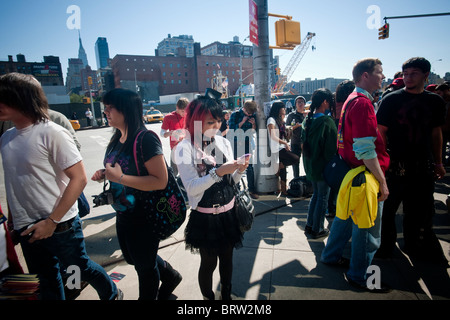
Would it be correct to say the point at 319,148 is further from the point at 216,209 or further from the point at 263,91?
the point at 263,91

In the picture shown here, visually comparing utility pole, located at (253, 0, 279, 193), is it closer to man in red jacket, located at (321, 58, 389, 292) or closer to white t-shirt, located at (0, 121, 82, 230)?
man in red jacket, located at (321, 58, 389, 292)

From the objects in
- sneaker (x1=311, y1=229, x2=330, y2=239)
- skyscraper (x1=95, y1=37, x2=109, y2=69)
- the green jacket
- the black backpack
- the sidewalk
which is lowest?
the sidewalk

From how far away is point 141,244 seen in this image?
1840 millimetres

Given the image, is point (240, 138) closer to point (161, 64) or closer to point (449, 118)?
point (449, 118)

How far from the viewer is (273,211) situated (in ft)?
14.6

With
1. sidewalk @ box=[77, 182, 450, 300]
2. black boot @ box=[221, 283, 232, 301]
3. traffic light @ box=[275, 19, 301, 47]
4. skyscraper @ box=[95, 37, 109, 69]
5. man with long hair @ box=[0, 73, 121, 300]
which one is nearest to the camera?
man with long hair @ box=[0, 73, 121, 300]

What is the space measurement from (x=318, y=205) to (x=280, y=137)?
2.08m

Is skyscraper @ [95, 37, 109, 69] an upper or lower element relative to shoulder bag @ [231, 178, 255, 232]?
upper

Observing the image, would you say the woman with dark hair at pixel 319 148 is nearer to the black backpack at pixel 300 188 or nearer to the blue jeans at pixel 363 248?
the blue jeans at pixel 363 248

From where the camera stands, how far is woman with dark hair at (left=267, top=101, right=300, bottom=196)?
4.67m

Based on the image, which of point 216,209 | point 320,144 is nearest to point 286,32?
point 320,144

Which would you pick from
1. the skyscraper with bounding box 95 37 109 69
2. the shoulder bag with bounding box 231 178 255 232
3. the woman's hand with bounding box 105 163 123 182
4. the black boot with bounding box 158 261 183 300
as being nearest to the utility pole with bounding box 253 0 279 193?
the shoulder bag with bounding box 231 178 255 232

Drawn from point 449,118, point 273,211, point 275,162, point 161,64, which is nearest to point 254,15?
point 275,162
